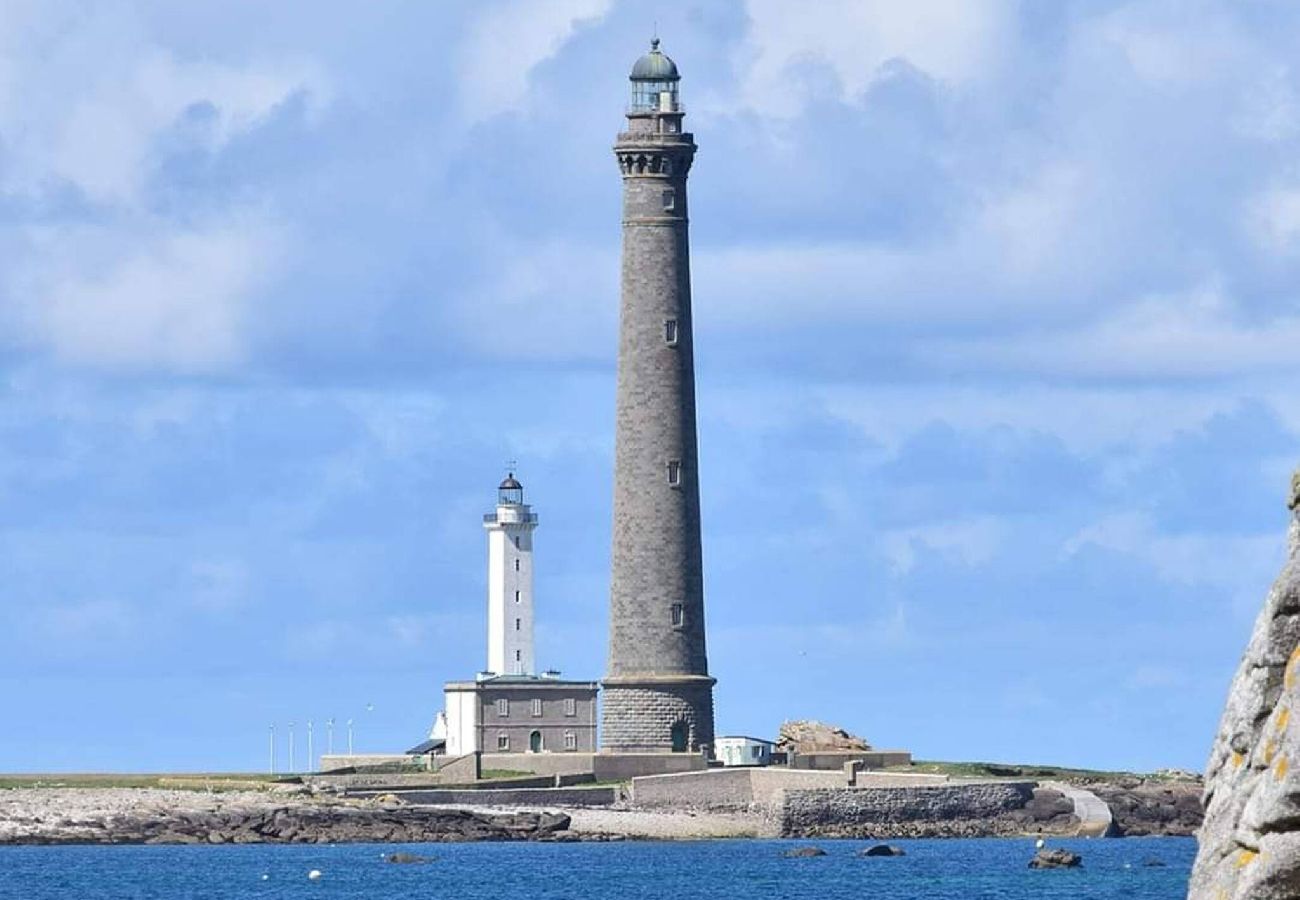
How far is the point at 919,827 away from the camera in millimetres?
62031

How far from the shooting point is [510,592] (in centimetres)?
7338

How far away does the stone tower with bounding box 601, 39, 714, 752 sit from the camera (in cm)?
6153

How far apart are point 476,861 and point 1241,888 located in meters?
44.3

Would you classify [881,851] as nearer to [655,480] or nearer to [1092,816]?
[655,480]

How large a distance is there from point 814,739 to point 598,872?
57.4 feet

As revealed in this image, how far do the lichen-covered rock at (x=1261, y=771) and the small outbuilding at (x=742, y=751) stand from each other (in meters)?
56.6

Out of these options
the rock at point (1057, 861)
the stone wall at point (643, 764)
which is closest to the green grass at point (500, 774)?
the stone wall at point (643, 764)

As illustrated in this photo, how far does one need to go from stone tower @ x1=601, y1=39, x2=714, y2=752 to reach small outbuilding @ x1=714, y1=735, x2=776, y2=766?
5.18 meters

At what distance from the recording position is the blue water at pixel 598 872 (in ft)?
152

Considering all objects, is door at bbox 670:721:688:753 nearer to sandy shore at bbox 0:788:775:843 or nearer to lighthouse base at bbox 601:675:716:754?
lighthouse base at bbox 601:675:716:754

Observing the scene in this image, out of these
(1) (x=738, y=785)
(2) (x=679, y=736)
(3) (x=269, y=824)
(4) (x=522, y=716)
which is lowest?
(3) (x=269, y=824)

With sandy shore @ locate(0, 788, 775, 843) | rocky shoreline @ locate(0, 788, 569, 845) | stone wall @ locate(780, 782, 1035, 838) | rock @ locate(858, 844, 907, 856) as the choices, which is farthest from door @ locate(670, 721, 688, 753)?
rock @ locate(858, 844, 907, 856)

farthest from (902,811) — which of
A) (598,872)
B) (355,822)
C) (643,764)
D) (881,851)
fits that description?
(598,872)

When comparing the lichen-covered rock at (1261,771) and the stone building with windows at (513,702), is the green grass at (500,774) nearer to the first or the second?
the stone building with windows at (513,702)
